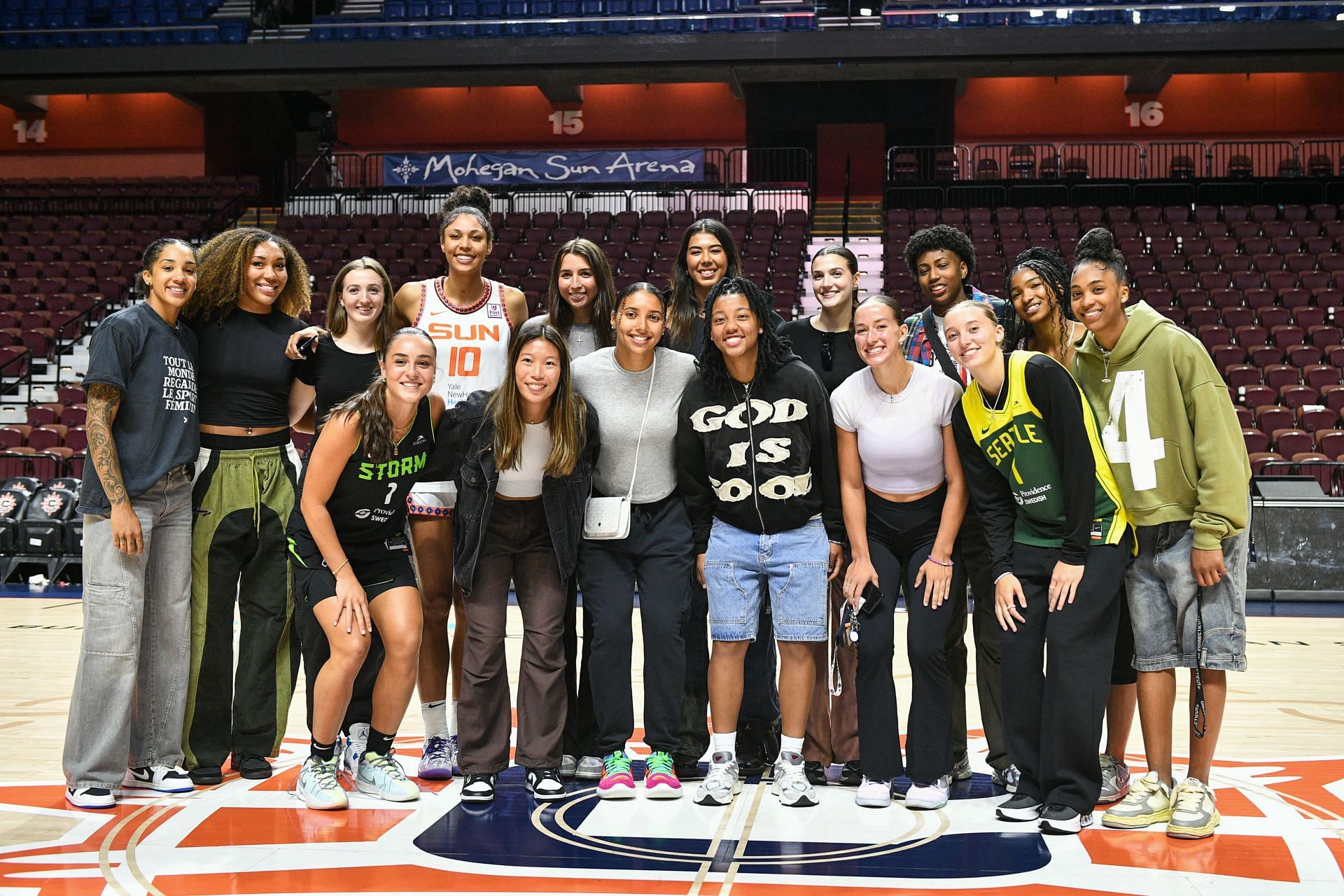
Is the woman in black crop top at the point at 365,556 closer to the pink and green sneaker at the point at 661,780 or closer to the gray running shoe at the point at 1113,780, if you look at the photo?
the pink and green sneaker at the point at 661,780

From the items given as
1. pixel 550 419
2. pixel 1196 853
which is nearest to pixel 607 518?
pixel 550 419

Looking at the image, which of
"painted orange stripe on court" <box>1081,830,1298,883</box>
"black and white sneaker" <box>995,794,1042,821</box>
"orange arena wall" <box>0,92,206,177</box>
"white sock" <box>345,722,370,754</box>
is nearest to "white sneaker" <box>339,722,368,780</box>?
"white sock" <box>345,722,370,754</box>

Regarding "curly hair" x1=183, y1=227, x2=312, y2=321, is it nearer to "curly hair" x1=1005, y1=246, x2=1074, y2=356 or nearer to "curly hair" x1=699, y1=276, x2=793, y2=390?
"curly hair" x1=699, y1=276, x2=793, y2=390

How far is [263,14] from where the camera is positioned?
16.2 m

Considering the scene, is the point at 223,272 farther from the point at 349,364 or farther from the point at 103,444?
the point at 103,444

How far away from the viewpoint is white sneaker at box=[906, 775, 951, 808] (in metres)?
3.36

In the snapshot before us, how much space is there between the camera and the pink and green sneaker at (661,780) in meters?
3.46

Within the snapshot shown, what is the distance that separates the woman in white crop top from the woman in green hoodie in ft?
1.61

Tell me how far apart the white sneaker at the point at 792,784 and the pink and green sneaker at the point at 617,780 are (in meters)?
0.45

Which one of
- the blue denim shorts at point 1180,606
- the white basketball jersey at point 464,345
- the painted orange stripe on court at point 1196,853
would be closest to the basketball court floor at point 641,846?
the painted orange stripe on court at point 1196,853

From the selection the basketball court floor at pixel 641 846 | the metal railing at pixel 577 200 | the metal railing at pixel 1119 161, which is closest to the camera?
the basketball court floor at pixel 641 846

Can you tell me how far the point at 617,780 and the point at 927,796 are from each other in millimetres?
924

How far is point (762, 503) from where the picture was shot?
351 centimetres

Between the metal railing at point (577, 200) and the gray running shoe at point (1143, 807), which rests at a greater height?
the metal railing at point (577, 200)
